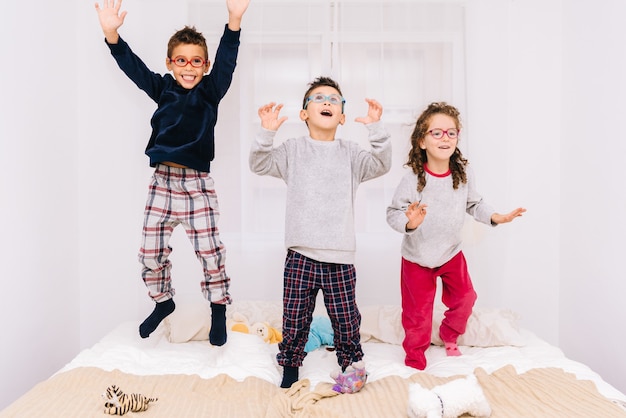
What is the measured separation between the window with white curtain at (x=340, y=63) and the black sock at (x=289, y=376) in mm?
819

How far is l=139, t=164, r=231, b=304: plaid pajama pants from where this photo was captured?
201cm

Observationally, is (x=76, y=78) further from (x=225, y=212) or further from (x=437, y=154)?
(x=437, y=154)

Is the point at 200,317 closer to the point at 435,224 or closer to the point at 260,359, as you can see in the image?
the point at 260,359

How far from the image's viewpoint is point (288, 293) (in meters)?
1.89

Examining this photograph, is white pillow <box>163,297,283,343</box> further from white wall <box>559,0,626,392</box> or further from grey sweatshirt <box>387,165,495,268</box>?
white wall <box>559,0,626,392</box>

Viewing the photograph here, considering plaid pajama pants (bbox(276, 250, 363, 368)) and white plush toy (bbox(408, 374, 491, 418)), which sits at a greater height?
plaid pajama pants (bbox(276, 250, 363, 368))

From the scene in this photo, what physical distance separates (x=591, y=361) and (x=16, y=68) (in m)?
2.74

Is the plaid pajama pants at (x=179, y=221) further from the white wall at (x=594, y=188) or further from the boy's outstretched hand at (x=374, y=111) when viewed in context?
the white wall at (x=594, y=188)

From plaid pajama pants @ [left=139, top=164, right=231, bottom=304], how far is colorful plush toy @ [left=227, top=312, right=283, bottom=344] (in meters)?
0.26

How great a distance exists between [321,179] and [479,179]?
3.22 feet

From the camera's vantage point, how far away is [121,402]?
4.88 ft

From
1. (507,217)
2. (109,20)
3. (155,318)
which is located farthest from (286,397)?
(109,20)

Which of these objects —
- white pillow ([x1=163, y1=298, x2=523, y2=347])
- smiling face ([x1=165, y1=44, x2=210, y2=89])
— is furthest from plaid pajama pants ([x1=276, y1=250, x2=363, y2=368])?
smiling face ([x1=165, y1=44, x2=210, y2=89])

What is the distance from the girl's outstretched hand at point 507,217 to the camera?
6.32 ft
